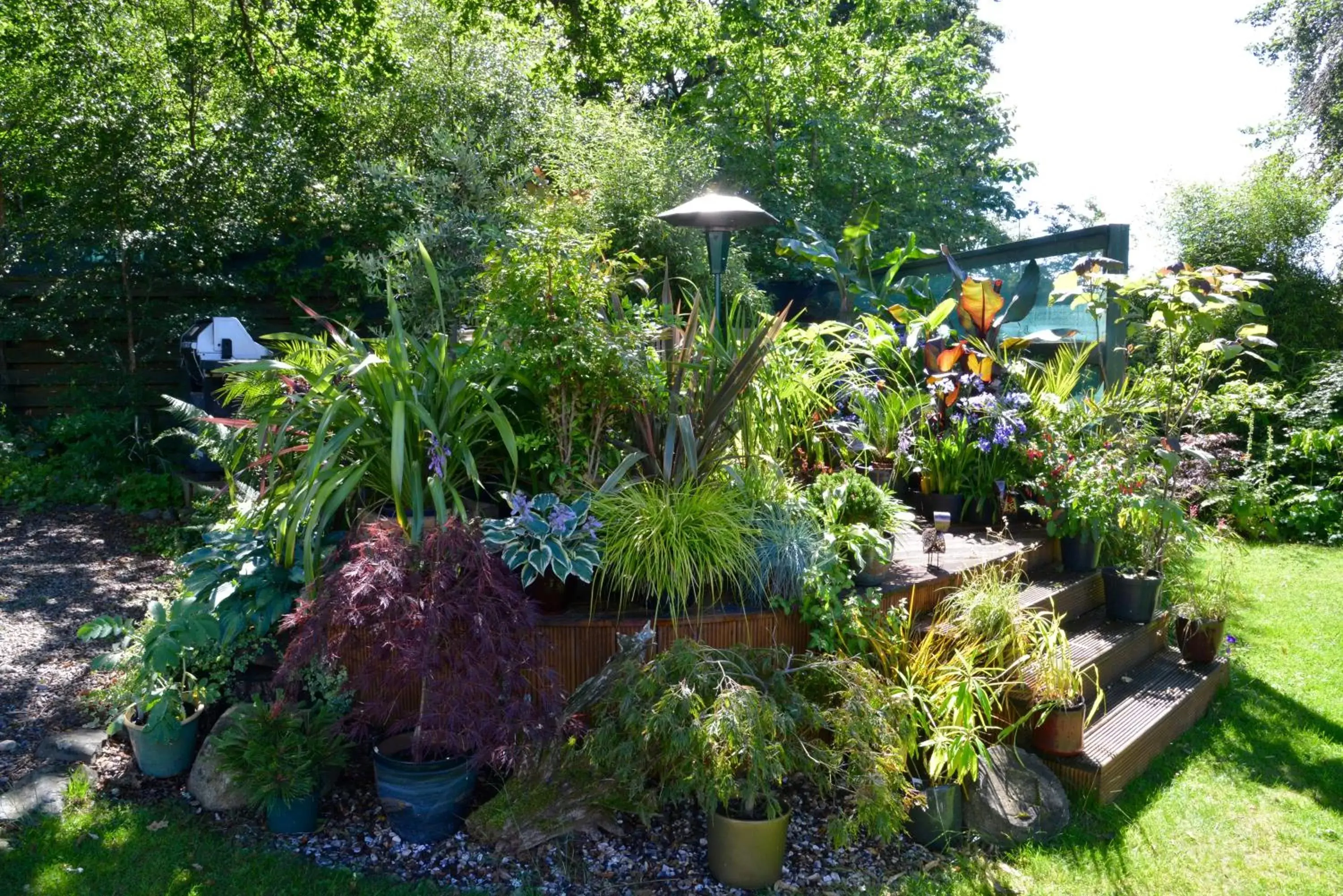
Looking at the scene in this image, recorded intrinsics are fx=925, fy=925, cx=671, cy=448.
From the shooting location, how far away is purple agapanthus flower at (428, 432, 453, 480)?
3.40 metres

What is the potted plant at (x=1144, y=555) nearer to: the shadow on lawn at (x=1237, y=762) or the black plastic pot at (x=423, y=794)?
the shadow on lawn at (x=1237, y=762)

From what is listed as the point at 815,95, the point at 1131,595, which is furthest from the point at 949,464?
the point at 815,95

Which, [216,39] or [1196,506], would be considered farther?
[216,39]

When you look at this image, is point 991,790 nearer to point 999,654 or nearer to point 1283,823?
point 999,654

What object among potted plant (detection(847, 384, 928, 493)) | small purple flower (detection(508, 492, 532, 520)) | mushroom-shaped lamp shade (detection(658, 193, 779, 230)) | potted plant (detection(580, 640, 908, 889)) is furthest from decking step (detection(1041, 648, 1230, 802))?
mushroom-shaped lamp shade (detection(658, 193, 779, 230))

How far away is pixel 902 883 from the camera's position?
9.49 ft

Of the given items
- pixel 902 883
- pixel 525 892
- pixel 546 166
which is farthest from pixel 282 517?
pixel 546 166

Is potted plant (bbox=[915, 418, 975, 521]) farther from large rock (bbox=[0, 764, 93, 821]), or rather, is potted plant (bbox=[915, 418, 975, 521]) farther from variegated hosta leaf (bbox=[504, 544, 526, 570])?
large rock (bbox=[0, 764, 93, 821])

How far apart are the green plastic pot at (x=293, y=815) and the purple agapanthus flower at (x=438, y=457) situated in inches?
45.3

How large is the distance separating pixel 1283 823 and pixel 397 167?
21.2 ft

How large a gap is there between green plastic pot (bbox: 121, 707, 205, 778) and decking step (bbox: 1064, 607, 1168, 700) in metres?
3.43

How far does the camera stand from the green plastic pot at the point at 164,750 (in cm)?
322

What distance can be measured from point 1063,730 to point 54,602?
496 centimetres

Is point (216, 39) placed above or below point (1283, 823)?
above
